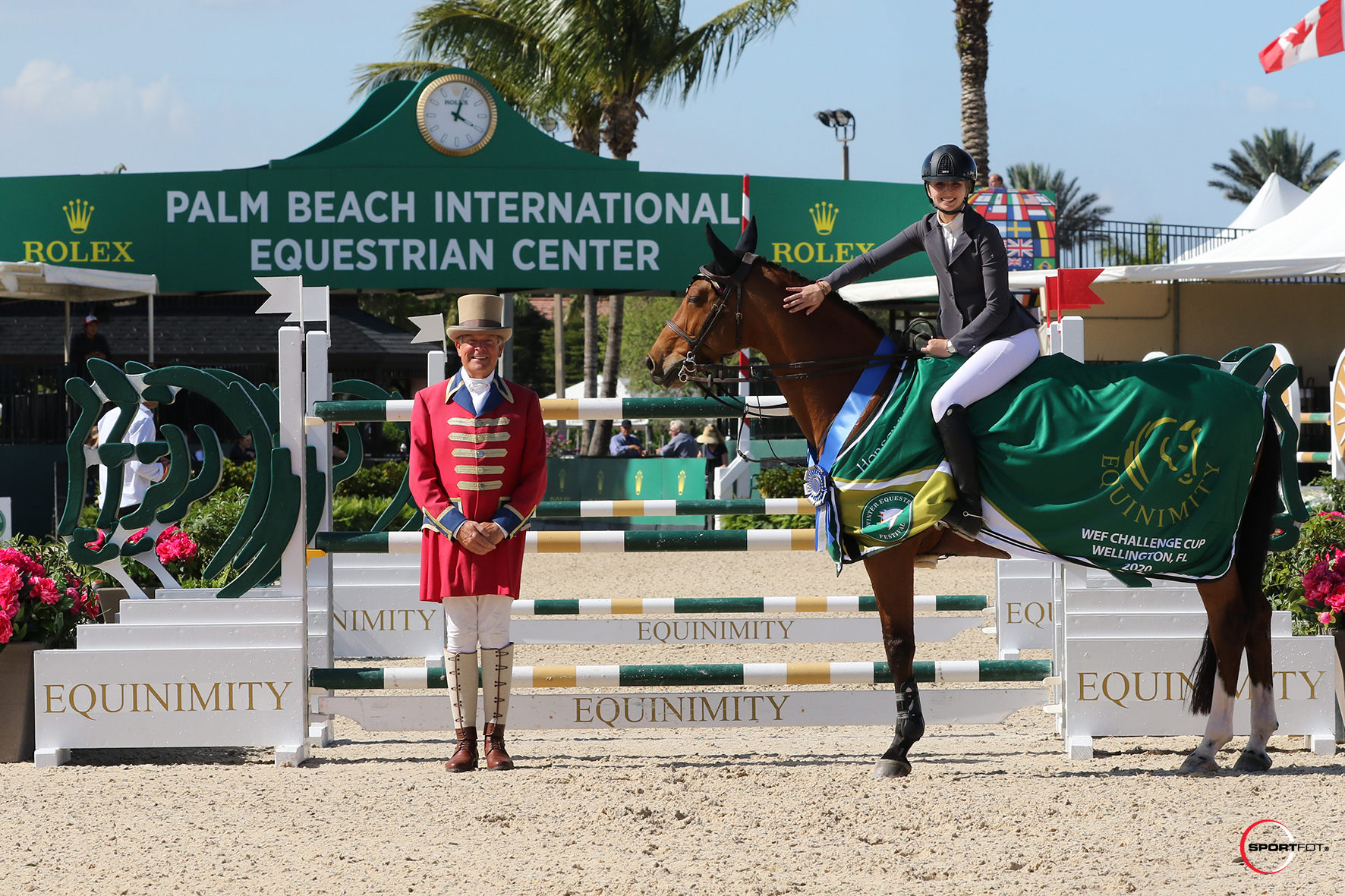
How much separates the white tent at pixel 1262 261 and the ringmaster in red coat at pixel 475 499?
31.1ft

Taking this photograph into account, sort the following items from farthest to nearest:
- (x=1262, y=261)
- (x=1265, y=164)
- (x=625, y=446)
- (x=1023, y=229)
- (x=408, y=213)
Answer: (x=1265, y=164) → (x=625, y=446) → (x=1023, y=229) → (x=408, y=213) → (x=1262, y=261)

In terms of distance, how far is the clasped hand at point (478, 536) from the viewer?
14.5 ft

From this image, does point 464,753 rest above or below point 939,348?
below

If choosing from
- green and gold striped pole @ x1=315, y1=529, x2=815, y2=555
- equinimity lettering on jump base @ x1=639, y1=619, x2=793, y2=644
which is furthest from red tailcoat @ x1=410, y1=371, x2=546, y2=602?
equinimity lettering on jump base @ x1=639, y1=619, x2=793, y2=644

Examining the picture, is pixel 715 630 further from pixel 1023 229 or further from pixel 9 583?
pixel 1023 229

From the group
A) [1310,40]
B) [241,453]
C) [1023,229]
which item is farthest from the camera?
[1023,229]

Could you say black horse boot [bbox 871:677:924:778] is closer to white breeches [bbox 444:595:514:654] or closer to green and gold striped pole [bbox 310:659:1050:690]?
green and gold striped pole [bbox 310:659:1050:690]

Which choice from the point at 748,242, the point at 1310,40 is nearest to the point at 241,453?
the point at 748,242

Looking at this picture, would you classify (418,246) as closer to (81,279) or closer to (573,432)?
(81,279)

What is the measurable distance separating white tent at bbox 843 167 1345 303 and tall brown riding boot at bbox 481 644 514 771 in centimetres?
970

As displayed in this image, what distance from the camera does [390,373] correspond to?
23.6m

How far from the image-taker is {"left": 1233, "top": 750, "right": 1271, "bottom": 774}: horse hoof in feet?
14.6

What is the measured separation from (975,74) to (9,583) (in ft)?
49.1

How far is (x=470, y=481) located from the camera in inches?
178
